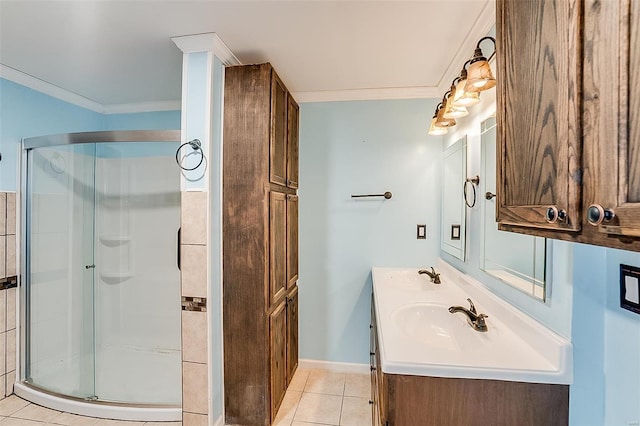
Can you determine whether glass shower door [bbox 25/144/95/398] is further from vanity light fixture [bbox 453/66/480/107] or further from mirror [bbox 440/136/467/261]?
mirror [bbox 440/136/467/261]

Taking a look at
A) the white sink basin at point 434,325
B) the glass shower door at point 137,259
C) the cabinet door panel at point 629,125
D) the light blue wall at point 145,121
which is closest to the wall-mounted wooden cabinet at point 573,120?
the cabinet door panel at point 629,125

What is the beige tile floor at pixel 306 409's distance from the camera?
1836 mm

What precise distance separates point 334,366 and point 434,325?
131cm

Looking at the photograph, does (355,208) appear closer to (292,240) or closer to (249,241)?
(292,240)

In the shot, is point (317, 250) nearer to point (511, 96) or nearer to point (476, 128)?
point (476, 128)

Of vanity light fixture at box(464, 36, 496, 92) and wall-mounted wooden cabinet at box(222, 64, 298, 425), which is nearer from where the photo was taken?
vanity light fixture at box(464, 36, 496, 92)

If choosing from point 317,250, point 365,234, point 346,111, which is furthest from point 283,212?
point 346,111

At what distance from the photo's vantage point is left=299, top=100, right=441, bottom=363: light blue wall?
2.36m

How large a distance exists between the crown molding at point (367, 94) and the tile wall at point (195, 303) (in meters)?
1.32

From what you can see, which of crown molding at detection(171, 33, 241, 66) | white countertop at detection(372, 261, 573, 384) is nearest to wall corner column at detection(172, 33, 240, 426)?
crown molding at detection(171, 33, 241, 66)

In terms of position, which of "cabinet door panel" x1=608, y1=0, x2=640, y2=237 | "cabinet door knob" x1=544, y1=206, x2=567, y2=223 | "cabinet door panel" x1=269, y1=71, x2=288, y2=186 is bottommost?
"cabinet door knob" x1=544, y1=206, x2=567, y2=223

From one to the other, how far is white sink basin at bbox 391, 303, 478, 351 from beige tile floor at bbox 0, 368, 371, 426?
0.90m

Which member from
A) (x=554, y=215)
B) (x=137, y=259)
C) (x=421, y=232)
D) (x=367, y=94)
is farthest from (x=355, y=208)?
(x=137, y=259)

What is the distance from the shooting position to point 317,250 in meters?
2.45
